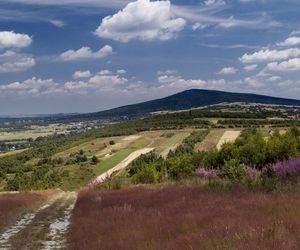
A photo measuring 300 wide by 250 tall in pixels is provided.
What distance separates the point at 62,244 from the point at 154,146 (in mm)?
148317

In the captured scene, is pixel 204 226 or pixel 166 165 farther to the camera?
pixel 166 165

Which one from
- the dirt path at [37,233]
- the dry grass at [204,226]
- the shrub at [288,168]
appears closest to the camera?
the dry grass at [204,226]

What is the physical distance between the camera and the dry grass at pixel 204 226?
31.4 ft

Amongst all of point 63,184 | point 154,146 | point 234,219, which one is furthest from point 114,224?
point 154,146

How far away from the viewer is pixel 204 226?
1232 centimetres

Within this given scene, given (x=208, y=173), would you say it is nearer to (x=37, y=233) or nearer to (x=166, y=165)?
(x=37, y=233)

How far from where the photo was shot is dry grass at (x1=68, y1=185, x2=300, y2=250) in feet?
31.4

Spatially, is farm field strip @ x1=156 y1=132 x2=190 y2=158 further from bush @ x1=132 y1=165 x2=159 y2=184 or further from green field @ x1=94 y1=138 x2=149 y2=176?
bush @ x1=132 y1=165 x2=159 y2=184

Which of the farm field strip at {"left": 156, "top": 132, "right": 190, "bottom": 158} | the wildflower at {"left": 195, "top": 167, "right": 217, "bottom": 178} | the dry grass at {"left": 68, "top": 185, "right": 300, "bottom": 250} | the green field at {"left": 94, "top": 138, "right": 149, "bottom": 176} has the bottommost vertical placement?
the green field at {"left": 94, "top": 138, "right": 149, "bottom": 176}

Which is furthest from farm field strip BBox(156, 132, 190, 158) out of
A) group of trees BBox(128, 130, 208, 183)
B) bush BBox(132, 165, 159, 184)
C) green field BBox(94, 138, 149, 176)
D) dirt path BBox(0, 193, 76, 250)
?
dirt path BBox(0, 193, 76, 250)

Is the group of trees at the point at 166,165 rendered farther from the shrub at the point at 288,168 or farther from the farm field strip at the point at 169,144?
the shrub at the point at 288,168

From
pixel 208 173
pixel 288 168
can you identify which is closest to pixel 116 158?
pixel 208 173

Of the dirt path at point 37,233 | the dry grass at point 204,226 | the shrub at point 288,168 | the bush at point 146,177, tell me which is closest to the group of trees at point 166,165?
the bush at point 146,177

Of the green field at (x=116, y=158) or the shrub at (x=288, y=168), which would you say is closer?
the shrub at (x=288, y=168)
